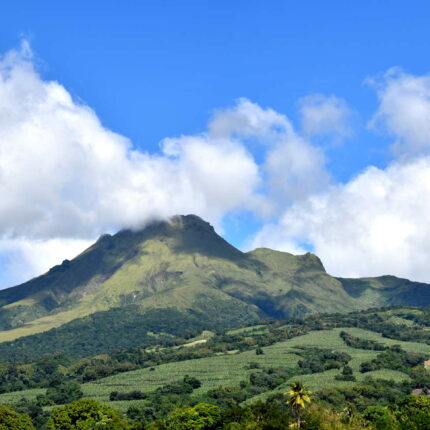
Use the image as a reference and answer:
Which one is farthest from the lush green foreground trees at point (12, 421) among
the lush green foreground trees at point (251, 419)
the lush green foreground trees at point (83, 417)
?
the lush green foreground trees at point (83, 417)

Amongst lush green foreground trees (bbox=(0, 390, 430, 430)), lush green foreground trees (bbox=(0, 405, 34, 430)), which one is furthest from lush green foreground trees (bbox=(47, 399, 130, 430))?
lush green foreground trees (bbox=(0, 405, 34, 430))

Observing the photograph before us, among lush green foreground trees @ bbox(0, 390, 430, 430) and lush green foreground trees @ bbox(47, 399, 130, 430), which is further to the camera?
lush green foreground trees @ bbox(47, 399, 130, 430)

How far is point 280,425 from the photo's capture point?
14538 cm

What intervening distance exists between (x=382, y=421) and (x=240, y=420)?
134ft

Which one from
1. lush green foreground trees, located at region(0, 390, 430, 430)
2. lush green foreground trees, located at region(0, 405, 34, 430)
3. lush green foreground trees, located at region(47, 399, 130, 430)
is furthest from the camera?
lush green foreground trees, located at region(47, 399, 130, 430)

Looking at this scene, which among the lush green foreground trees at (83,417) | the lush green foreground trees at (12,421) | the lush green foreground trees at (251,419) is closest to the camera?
the lush green foreground trees at (251,419)

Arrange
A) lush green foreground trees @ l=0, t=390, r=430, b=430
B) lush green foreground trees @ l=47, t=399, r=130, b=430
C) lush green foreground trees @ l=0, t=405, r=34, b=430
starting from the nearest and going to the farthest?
lush green foreground trees @ l=0, t=390, r=430, b=430, lush green foreground trees @ l=0, t=405, r=34, b=430, lush green foreground trees @ l=47, t=399, r=130, b=430

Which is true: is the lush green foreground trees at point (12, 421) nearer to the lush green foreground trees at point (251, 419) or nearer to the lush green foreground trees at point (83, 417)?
the lush green foreground trees at point (251, 419)

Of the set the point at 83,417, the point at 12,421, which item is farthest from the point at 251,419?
the point at 12,421

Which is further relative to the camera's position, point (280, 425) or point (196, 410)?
point (196, 410)

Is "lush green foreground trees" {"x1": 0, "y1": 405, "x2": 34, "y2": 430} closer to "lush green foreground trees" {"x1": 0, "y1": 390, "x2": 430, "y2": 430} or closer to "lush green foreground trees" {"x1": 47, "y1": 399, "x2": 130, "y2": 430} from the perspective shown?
"lush green foreground trees" {"x1": 0, "y1": 390, "x2": 430, "y2": 430}

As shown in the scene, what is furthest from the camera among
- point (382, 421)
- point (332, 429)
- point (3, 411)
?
point (3, 411)

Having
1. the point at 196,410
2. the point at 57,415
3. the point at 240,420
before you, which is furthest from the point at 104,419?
the point at 240,420

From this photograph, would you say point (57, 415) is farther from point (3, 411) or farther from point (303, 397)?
point (303, 397)
